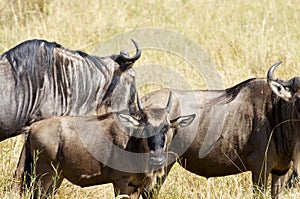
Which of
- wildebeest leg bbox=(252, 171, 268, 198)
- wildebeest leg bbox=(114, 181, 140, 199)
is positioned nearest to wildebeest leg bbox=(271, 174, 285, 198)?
wildebeest leg bbox=(252, 171, 268, 198)

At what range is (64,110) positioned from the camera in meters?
5.96

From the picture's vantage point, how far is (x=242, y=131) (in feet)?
18.7

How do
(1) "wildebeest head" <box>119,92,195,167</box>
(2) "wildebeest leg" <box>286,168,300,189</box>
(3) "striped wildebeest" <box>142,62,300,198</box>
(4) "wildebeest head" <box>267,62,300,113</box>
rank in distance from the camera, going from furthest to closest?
(2) "wildebeest leg" <box>286,168,300,189</box> → (3) "striped wildebeest" <box>142,62,300,198</box> → (4) "wildebeest head" <box>267,62,300,113</box> → (1) "wildebeest head" <box>119,92,195,167</box>

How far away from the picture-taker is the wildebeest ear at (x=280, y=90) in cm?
534

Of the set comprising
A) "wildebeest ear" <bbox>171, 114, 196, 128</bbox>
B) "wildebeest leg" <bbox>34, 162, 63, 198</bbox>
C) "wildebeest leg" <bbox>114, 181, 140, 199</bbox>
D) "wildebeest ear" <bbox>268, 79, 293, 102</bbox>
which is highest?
"wildebeest ear" <bbox>268, 79, 293, 102</bbox>

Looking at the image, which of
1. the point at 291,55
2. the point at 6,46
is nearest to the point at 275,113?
the point at 291,55

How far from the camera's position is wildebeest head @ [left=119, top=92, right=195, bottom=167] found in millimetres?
5055

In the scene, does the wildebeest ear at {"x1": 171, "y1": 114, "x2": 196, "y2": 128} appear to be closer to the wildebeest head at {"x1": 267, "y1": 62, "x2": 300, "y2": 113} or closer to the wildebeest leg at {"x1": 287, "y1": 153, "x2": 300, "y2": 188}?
the wildebeest head at {"x1": 267, "y1": 62, "x2": 300, "y2": 113}

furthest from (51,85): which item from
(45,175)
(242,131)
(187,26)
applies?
(187,26)

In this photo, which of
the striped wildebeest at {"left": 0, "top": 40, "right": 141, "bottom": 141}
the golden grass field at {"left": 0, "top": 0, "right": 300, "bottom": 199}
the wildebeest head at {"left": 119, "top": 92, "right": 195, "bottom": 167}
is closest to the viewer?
the wildebeest head at {"left": 119, "top": 92, "right": 195, "bottom": 167}

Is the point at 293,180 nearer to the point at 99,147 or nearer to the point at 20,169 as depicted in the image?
the point at 99,147

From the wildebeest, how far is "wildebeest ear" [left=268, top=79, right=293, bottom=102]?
67cm

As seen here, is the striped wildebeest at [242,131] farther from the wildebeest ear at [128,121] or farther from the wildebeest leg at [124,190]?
the wildebeest ear at [128,121]

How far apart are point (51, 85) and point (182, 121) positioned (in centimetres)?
128
